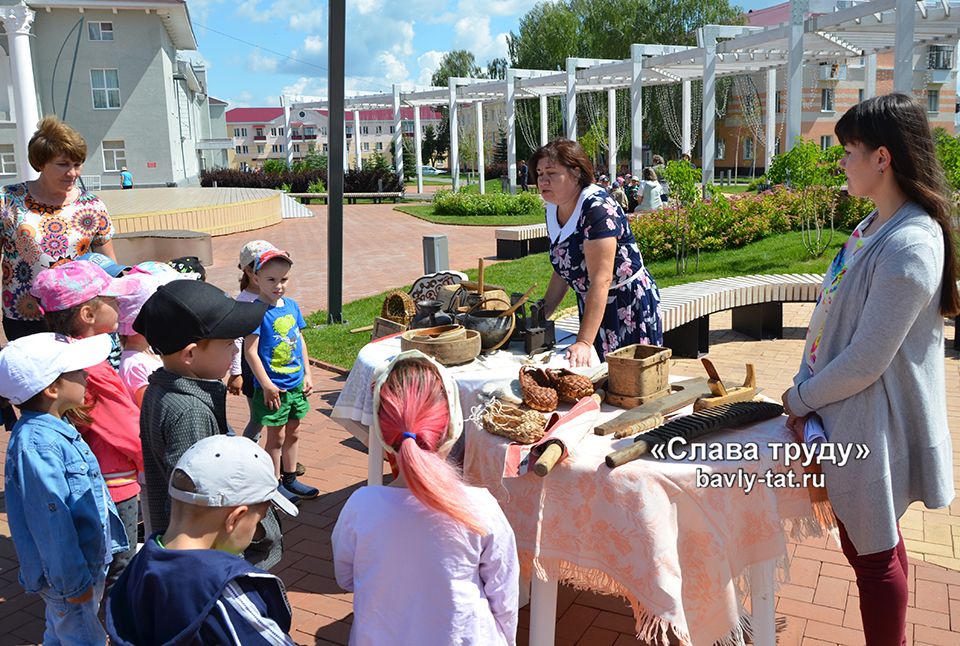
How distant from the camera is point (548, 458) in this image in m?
2.27

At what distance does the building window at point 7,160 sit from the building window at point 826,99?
137 feet

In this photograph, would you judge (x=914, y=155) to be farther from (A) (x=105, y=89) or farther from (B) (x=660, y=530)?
(A) (x=105, y=89)

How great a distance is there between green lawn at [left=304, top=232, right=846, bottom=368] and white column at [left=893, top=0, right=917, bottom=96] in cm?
343

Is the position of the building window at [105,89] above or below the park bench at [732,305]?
above

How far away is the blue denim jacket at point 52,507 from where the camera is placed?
95.3 inches

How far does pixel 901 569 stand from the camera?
2.40 m

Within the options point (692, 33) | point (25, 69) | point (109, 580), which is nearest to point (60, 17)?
point (25, 69)

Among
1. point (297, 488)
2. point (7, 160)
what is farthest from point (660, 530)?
point (7, 160)

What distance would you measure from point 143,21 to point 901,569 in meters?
39.6

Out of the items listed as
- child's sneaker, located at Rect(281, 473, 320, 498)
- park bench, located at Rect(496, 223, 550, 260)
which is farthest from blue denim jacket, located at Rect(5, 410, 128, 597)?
park bench, located at Rect(496, 223, 550, 260)

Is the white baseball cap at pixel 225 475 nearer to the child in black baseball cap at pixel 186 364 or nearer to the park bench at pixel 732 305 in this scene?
the child in black baseball cap at pixel 186 364

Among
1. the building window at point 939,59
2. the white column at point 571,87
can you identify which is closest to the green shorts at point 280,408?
the white column at point 571,87

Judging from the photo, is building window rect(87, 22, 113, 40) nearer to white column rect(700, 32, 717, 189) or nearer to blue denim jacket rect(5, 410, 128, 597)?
white column rect(700, 32, 717, 189)

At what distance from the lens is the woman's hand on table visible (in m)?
3.16
